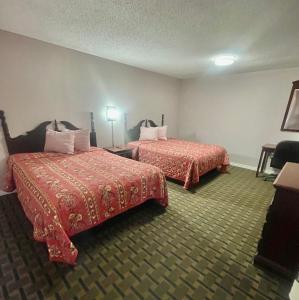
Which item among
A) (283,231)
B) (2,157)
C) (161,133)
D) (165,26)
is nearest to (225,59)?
(165,26)

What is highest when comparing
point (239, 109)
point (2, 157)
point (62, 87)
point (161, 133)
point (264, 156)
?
point (62, 87)

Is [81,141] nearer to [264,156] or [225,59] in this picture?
[225,59]

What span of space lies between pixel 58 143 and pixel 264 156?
406 centimetres

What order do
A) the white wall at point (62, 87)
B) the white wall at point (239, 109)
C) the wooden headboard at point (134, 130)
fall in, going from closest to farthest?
the white wall at point (62, 87) → the white wall at point (239, 109) → the wooden headboard at point (134, 130)

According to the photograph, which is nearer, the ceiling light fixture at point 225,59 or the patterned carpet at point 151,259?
the patterned carpet at point 151,259

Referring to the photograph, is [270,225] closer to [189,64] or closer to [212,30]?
[212,30]

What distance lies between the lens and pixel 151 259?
1.60m

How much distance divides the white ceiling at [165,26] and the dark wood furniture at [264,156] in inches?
62.5

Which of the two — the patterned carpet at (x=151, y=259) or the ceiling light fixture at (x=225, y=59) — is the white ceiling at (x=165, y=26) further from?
the patterned carpet at (x=151, y=259)

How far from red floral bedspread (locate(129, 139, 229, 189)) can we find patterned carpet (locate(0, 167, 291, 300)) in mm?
659

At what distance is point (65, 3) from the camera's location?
166 centimetres

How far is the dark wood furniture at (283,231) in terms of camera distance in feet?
4.26

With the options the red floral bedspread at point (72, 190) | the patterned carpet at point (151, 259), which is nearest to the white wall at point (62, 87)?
the red floral bedspread at point (72, 190)

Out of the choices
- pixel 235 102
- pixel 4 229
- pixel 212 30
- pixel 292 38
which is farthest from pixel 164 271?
pixel 235 102
